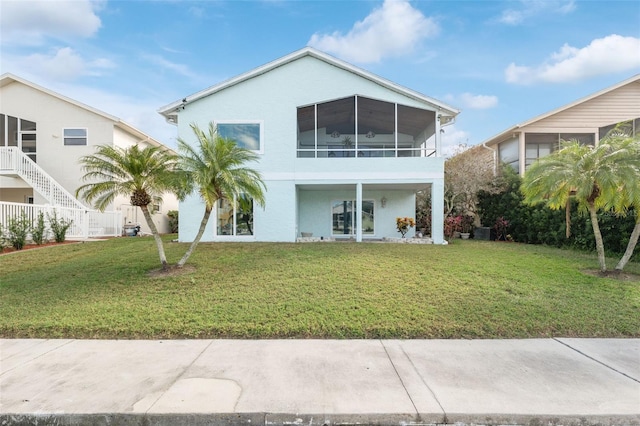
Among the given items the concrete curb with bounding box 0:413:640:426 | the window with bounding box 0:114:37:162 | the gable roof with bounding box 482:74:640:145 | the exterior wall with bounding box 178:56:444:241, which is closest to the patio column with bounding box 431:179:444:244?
the exterior wall with bounding box 178:56:444:241

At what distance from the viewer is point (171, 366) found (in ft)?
14.4

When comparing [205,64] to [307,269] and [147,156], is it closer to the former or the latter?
[147,156]

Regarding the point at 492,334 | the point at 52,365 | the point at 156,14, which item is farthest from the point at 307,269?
the point at 156,14

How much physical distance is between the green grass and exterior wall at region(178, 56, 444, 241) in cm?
336

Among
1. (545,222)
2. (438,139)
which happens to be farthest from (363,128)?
(545,222)

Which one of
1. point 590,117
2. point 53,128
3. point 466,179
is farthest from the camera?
point 590,117

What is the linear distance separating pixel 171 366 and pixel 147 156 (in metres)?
5.77

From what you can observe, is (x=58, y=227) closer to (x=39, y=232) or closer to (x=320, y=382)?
(x=39, y=232)

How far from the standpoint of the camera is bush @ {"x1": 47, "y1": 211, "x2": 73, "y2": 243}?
1345cm

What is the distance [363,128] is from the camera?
674 inches

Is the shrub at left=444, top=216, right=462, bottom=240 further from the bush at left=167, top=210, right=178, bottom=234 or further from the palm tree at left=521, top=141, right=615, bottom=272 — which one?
the bush at left=167, top=210, right=178, bottom=234

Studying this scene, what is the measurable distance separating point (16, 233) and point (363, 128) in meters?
15.4

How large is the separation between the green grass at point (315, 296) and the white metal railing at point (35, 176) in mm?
6592

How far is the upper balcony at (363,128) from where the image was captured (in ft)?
47.4
